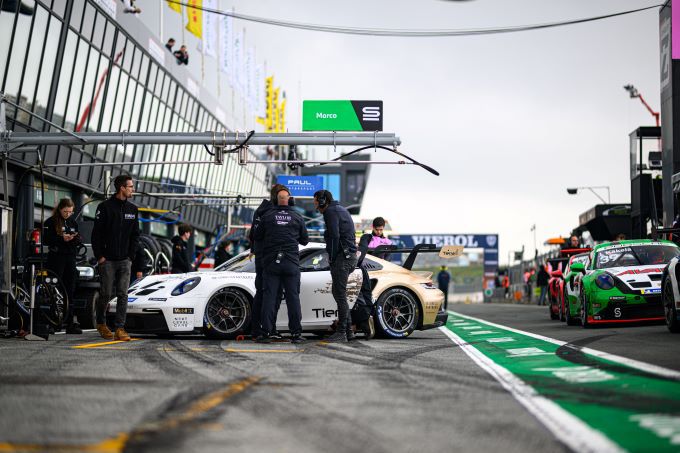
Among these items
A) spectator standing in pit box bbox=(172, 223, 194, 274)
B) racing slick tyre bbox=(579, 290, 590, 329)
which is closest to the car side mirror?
racing slick tyre bbox=(579, 290, 590, 329)

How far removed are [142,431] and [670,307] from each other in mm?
9373

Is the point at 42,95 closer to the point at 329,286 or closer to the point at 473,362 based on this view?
the point at 329,286

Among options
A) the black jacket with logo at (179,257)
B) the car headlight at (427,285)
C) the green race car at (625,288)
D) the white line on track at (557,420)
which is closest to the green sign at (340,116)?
the black jacket with logo at (179,257)

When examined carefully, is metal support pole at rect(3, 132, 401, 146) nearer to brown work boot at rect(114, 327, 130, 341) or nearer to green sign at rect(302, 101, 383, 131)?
green sign at rect(302, 101, 383, 131)

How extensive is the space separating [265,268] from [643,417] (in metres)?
6.87

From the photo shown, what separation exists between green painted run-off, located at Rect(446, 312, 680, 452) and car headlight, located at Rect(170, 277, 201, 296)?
12.9 feet

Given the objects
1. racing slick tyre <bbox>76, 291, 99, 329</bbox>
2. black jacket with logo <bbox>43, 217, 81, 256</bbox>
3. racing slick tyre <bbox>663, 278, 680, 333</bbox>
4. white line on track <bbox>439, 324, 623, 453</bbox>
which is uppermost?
black jacket with logo <bbox>43, 217, 81, 256</bbox>

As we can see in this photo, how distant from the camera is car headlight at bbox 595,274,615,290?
15078 mm

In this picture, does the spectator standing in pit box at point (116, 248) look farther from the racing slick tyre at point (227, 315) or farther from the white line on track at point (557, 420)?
the white line on track at point (557, 420)

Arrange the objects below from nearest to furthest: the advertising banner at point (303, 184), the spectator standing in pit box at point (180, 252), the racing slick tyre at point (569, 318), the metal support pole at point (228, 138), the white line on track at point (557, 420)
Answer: the white line on track at point (557, 420) → the racing slick tyre at point (569, 318) → the spectator standing in pit box at point (180, 252) → the metal support pole at point (228, 138) → the advertising banner at point (303, 184)

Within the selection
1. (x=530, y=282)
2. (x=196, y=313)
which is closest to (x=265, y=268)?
(x=196, y=313)

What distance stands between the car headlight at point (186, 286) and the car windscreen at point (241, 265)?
33.9 inches

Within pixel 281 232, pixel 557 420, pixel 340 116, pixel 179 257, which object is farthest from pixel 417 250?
pixel 557 420

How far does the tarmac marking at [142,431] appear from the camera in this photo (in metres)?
4.15
